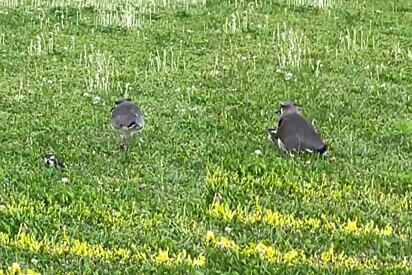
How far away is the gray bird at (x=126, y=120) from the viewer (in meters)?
8.84

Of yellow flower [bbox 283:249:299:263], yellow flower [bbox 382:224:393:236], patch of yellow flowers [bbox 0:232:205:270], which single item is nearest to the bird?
patch of yellow flowers [bbox 0:232:205:270]

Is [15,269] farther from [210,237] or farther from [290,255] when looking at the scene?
[290,255]

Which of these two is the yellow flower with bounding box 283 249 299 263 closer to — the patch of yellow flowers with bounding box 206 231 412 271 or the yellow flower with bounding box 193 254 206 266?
the patch of yellow flowers with bounding box 206 231 412 271

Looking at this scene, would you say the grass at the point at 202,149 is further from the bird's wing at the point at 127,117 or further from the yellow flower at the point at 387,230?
the bird's wing at the point at 127,117

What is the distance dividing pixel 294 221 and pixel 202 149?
7.14 feet

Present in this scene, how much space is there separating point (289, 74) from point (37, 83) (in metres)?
4.02

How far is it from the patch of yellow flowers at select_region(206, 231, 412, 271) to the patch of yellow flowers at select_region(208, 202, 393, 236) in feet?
1.52

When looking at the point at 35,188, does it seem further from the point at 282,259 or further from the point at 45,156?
the point at 282,259

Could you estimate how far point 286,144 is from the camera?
905 cm

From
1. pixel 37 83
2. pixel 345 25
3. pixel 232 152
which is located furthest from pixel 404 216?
pixel 345 25

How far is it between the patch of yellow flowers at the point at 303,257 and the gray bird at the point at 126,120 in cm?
225

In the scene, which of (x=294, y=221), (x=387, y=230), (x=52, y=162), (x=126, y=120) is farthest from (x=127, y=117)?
(x=387, y=230)

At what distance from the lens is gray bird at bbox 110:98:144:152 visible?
8844 mm

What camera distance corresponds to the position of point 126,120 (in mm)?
8852
